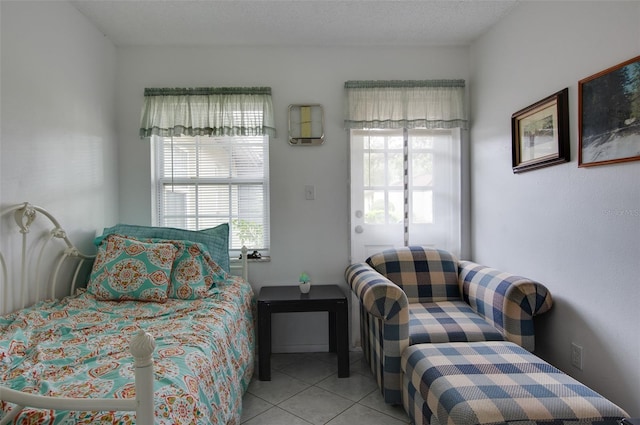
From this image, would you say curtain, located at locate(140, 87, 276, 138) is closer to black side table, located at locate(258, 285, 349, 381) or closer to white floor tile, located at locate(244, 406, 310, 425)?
black side table, located at locate(258, 285, 349, 381)

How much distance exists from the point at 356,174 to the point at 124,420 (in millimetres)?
2215

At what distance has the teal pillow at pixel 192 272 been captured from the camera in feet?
6.87

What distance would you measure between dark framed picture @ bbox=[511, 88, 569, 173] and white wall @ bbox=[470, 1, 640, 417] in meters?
0.04

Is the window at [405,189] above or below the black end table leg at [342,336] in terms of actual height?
above

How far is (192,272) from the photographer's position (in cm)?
217

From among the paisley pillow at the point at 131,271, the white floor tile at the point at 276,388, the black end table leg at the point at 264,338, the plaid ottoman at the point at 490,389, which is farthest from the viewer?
the black end table leg at the point at 264,338

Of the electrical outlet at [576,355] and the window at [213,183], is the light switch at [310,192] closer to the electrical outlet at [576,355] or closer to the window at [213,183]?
the window at [213,183]

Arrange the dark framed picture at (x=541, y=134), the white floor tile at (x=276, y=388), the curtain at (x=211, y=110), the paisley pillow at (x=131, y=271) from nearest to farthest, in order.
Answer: the dark framed picture at (x=541, y=134) → the paisley pillow at (x=131, y=271) → the white floor tile at (x=276, y=388) → the curtain at (x=211, y=110)

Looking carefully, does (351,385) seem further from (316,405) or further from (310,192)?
(310,192)

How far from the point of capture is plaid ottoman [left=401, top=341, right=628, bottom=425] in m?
1.25

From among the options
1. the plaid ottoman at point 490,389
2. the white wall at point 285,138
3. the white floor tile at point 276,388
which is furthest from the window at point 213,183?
the plaid ottoman at point 490,389

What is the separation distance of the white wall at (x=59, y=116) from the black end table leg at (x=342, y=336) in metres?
1.73

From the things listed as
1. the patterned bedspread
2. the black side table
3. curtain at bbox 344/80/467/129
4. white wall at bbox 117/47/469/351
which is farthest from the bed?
curtain at bbox 344/80/467/129

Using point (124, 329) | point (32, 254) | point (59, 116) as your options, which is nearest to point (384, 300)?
point (124, 329)
